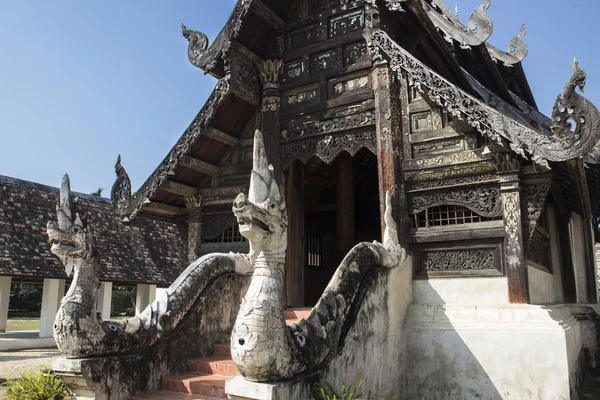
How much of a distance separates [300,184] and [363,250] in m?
2.92

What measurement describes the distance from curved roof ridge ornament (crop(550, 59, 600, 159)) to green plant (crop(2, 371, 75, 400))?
584 centimetres

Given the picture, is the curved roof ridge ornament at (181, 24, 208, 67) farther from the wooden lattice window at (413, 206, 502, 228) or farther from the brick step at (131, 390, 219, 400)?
the brick step at (131, 390, 219, 400)

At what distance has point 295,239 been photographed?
8.28m

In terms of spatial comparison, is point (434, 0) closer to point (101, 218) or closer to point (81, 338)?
point (81, 338)

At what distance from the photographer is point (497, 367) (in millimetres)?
6148

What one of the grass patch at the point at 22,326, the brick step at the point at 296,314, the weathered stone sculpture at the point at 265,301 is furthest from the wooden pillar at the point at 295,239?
the grass patch at the point at 22,326

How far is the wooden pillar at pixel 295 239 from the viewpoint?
805 cm

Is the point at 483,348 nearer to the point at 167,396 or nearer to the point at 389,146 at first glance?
the point at 389,146

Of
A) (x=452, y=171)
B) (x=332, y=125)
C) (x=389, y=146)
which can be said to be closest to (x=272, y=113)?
(x=332, y=125)

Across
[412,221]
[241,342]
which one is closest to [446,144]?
[412,221]

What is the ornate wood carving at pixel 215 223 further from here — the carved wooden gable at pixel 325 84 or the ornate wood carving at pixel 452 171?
the ornate wood carving at pixel 452 171

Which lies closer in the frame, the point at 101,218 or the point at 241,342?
the point at 241,342

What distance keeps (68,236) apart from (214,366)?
2.16 metres

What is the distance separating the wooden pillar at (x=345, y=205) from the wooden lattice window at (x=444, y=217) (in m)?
1.82
